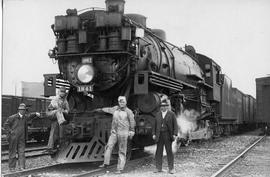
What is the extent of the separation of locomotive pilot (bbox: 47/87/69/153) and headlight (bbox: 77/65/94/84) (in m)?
0.55

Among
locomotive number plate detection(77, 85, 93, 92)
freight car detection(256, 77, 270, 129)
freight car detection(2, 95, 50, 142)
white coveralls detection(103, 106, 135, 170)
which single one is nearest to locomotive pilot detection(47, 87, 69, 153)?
locomotive number plate detection(77, 85, 93, 92)

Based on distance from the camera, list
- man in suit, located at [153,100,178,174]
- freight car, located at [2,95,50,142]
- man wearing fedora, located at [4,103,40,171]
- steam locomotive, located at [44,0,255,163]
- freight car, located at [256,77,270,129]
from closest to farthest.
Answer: man in suit, located at [153,100,178,174], man wearing fedora, located at [4,103,40,171], steam locomotive, located at [44,0,255,163], freight car, located at [2,95,50,142], freight car, located at [256,77,270,129]

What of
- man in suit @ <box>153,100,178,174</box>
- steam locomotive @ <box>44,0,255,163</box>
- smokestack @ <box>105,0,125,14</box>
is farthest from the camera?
smokestack @ <box>105,0,125,14</box>

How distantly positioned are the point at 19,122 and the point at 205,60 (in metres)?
9.62

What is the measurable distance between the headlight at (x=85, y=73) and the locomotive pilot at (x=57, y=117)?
55 centimetres

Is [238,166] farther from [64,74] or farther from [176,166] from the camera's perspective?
[64,74]

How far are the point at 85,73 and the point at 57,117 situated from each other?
120 centimetres

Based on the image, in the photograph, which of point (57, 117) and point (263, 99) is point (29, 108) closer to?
point (57, 117)

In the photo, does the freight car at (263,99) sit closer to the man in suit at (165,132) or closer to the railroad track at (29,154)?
the railroad track at (29,154)

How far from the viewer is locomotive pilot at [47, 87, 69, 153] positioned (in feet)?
30.5

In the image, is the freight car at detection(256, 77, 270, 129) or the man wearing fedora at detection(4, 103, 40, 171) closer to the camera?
the man wearing fedora at detection(4, 103, 40, 171)

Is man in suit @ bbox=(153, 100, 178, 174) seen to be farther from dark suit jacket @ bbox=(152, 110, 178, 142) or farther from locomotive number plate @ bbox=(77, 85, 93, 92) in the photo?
locomotive number plate @ bbox=(77, 85, 93, 92)

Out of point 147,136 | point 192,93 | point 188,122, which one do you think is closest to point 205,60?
point 192,93

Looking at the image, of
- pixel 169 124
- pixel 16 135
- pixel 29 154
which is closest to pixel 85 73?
pixel 16 135
